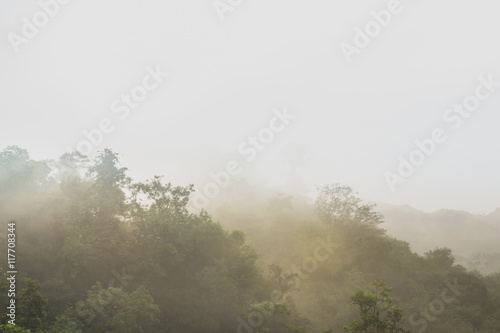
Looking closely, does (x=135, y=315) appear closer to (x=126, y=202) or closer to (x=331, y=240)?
(x=126, y=202)

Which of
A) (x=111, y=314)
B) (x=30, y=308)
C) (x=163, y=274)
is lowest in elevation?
(x=111, y=314)

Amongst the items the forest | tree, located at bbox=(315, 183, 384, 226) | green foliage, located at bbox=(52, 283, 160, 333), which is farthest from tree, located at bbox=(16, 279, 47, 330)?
tree, located at bbox=(315, 183, 384, 226)

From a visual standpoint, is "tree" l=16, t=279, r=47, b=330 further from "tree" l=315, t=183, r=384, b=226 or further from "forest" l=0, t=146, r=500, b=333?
"tree" l=315, t=183, r=384, b=226

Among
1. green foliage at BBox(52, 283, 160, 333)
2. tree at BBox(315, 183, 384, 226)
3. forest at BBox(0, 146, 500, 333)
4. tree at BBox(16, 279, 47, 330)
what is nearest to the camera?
tree at BBox(16, 279, 47, 330)

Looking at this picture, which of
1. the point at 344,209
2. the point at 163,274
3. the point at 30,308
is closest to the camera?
the point at 30,308

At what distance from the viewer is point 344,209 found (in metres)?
46.2

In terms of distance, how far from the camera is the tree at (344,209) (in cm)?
4509

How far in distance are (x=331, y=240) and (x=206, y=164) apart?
74.5 metres

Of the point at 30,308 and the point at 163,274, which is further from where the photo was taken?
the point at 163,274

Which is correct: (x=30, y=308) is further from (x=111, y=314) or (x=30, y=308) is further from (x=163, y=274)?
(x=163, y=274)

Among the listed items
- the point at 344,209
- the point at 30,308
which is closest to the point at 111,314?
the point at 30,308

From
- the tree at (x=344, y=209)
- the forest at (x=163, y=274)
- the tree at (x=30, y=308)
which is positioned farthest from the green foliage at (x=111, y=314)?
the tree at (x=344, y=209)

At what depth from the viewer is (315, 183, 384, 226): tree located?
1775 inches

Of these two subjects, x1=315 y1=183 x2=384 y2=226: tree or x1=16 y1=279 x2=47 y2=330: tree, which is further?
x1=315 y1=183 x2=384 y2=226: tree
